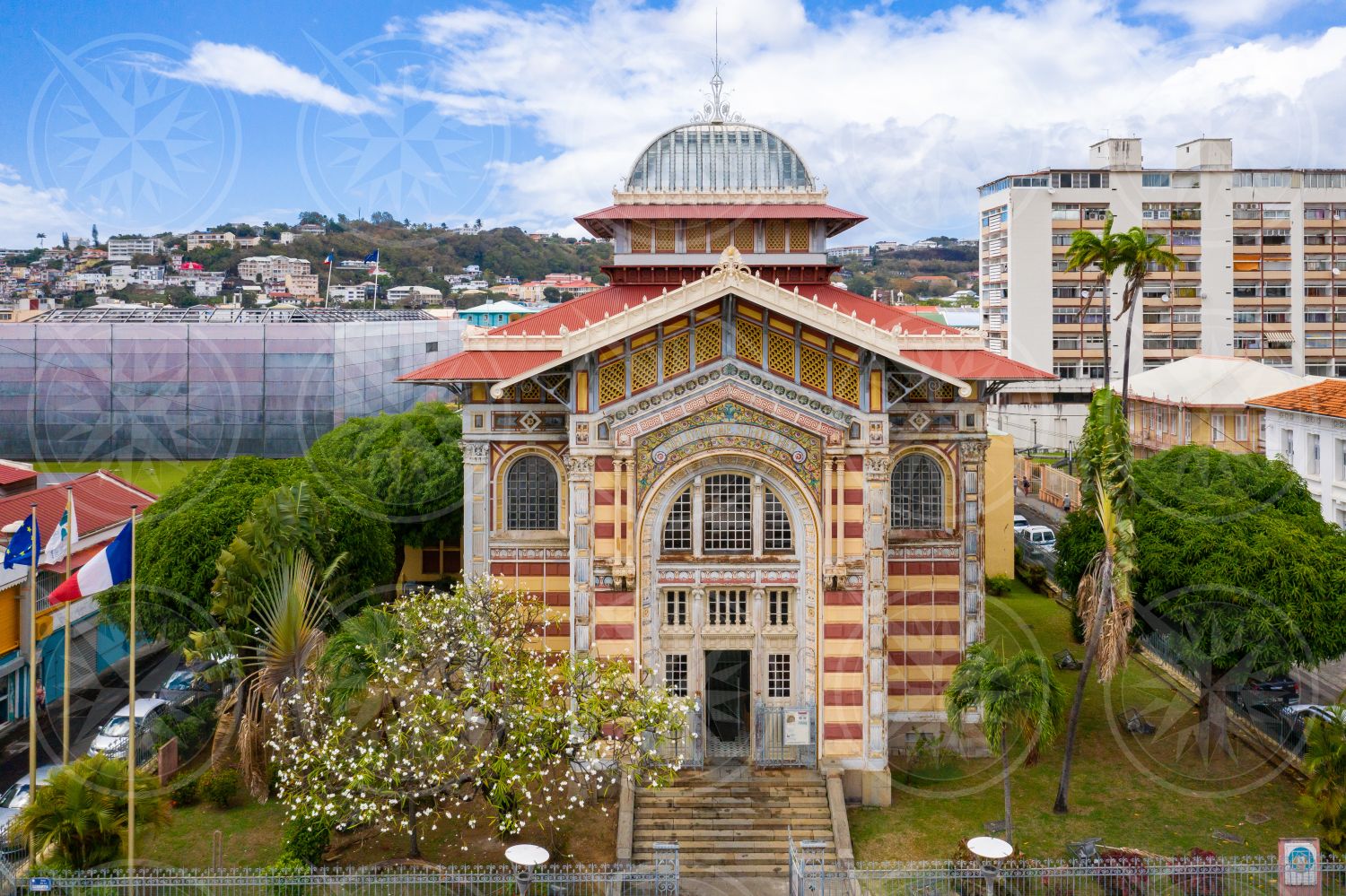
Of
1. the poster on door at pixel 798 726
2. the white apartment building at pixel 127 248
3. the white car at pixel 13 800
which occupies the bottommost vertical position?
the white car at pixel 13 800

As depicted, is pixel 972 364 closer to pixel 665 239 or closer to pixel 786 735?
pixel 665 239

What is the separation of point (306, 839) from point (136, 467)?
58124mm

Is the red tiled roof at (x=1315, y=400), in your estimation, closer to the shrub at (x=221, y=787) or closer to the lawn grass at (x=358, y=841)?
the lawn grass at (x=358, y=841)

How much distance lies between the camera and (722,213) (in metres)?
43.2

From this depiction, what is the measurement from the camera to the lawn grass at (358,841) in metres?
30.8

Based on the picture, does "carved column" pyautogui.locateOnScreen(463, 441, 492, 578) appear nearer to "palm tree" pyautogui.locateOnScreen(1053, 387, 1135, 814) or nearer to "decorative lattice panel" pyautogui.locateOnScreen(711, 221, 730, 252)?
"decorative lattice panel" pyautogui.locateOnScreen(711, 221, 730, 252)

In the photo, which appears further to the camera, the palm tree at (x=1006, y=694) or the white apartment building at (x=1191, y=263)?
the white apartment building at (x=1191, y=263)

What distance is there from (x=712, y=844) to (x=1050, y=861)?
926cm

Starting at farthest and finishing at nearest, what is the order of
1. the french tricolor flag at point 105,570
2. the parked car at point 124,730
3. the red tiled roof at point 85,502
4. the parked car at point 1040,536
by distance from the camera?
the parked car at point 1040,536 → the red tiled roof at point 85,502 → the parked car at point 124,730 → the french tricolor flag at point 105,570

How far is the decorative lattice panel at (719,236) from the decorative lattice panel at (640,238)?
254 centimetres

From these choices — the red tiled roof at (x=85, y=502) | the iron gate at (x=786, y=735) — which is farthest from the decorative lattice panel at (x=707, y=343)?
the red tiled roof at (x=85, y=502)

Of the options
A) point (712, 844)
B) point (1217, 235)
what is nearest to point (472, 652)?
point (712, 844)

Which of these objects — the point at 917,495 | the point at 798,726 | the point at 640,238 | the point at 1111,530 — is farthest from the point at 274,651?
the point at 1111,530

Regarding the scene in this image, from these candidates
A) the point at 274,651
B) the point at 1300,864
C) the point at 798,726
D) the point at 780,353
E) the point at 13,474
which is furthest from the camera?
the point at 13,474
